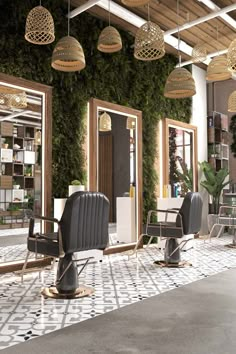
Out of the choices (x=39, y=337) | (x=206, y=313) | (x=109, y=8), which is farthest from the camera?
(x=109, y=8)

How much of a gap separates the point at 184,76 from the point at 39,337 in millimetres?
3487

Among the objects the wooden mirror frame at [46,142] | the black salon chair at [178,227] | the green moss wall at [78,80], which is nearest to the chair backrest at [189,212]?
the black salon chair at [178,227]

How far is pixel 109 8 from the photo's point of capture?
527 cm

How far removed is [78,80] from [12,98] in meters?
1.09

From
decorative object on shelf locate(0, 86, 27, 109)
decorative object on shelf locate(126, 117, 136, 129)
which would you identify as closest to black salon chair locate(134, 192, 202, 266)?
decorative object on shelf locate(126, 117, 136, 129)

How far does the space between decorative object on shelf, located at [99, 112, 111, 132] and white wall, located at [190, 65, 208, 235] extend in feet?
8.19

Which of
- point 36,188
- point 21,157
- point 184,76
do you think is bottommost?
point 36,188

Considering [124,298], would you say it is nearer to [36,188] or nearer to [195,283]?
[195,283]

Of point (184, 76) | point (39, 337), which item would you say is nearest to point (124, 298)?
point (39, 337)

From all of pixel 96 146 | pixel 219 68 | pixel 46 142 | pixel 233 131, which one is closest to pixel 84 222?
pixel 46 142

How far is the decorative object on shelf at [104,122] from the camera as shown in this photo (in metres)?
5.62

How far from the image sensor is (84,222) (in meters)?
3.34

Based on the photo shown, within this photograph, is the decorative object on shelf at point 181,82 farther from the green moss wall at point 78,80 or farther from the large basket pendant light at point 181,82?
the green moss wall at point 78,80

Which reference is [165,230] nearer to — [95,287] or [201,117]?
[95,287]
